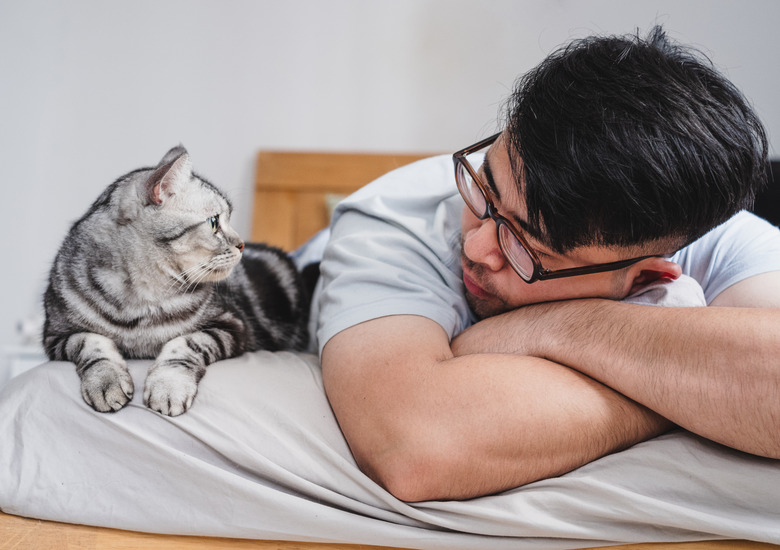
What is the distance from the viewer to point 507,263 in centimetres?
91

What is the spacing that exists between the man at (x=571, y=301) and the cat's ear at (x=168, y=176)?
0.31 metres

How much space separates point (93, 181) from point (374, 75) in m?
1.21

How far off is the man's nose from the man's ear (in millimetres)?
200

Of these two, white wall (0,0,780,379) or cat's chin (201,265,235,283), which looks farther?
white wall (0,0,780,379)

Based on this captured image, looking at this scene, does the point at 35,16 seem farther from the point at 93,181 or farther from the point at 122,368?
the point at 122,368

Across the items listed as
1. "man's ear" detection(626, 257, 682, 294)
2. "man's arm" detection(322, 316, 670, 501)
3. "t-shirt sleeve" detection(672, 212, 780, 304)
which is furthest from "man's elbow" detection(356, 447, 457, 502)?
"t-shirt sleeve" detection(672, 212, 780, 304)

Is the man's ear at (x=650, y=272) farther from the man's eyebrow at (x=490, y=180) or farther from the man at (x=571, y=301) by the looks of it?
the man's eyebrow at (x=490, y=180)

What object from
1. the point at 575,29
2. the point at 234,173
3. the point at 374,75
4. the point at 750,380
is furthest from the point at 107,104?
the point at 750,380

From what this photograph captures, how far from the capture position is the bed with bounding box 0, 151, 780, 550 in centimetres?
71

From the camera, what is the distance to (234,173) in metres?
2.47

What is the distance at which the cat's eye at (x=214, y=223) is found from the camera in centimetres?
104

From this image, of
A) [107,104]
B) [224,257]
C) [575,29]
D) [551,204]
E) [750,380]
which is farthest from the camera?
[107,104]

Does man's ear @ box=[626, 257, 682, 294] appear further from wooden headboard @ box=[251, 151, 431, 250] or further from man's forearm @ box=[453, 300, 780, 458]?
wooden headboard @ box=[251, 151, 431, 250]

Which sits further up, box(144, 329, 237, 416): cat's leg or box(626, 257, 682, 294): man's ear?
box(626, 257, 682, 294): man's ear
